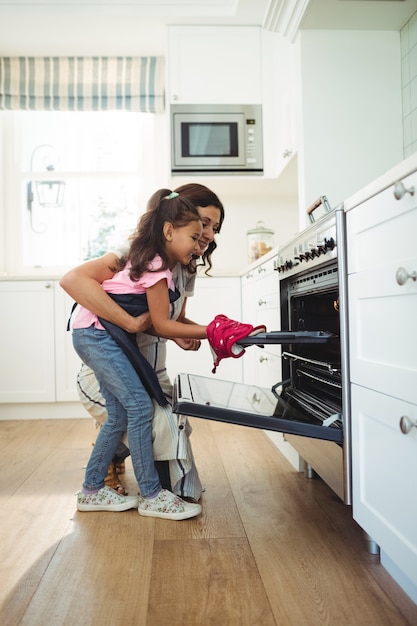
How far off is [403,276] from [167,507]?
1.02 meters

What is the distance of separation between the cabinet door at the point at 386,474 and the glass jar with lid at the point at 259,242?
2.21 meters

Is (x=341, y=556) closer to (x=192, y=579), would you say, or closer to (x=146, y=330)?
(x=192, y=579)

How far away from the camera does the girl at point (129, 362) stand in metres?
1.72

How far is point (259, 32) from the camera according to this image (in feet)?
11.3

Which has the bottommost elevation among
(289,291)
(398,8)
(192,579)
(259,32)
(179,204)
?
(192,579)

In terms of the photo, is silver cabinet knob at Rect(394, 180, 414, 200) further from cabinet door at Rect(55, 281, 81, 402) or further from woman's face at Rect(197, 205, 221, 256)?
cabinet door at Rect(55, 281, 81, 402)

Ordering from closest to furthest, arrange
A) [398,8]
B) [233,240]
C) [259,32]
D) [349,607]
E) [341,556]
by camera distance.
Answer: [349,607] → [341,556] → [398,8] → [259,32] → [233,240]

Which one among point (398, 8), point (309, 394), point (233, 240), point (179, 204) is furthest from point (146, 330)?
point (233, 240)

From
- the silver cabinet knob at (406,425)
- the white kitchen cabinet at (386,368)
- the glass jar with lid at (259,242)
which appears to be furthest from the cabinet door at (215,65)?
the silver cabinet knob at (406,425)

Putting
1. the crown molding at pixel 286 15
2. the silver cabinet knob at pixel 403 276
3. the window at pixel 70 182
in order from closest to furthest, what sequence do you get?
A: the silver cabinet knob at pixel 403 276 < the crown molding at pixel 286 15 < the window at pixel 70 182

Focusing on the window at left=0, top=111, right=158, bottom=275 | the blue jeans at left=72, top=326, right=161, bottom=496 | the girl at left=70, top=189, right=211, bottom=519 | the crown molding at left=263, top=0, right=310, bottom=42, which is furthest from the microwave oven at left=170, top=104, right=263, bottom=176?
the blue jeans at left=72, top=326, right=161, bottom=496

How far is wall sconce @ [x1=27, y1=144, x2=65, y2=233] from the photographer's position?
4.03 metres

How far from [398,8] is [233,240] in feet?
6.30

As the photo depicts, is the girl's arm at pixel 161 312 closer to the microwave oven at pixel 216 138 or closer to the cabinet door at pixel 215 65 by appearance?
the microwave oven at pixel 216 138
